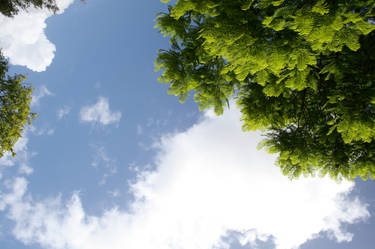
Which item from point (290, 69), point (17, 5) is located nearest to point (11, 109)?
point (17, 5)

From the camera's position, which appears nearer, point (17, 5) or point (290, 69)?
point (290, 69)

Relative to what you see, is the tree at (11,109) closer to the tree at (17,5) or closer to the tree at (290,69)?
the tree at (17,5)

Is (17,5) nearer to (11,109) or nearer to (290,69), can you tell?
(11,109)

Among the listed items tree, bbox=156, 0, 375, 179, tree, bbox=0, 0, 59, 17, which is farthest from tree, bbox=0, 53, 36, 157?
tree, bbox=156, 0, 375, 179

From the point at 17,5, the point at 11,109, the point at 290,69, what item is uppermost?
the point at 17,5

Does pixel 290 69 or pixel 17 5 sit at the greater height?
pixel 17 5

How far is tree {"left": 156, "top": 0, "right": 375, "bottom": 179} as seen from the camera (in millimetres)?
2426

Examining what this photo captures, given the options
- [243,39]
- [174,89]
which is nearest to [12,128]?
[174,89]

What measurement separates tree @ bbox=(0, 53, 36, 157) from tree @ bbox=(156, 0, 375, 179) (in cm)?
1081

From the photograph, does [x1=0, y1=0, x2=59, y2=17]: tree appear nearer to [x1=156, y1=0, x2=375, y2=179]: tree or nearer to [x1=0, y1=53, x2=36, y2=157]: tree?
[x1=0, y1=53, x2=36, y2=157]: tree

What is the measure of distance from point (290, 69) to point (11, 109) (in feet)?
44.1

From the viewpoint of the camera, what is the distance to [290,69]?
9.85ft

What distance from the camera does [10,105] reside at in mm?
10672

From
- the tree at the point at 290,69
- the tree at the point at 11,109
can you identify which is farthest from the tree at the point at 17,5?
the tree at the point at 290,69
